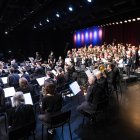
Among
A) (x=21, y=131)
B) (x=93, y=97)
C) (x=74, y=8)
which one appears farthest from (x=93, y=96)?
(x=74, y=8)

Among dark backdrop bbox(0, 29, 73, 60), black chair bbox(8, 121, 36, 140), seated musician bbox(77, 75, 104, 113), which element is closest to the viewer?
black chair bbox(8, 121, 36, 140)

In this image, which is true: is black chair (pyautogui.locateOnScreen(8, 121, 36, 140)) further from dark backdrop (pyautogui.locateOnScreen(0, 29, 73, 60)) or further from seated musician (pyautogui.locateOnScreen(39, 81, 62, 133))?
dark backdrop (pyautogui.locateOnScreen(0, 29, 73, 60))

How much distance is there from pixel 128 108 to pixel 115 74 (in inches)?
63.2

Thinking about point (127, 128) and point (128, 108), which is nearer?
point (127, 128)

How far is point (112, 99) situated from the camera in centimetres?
966

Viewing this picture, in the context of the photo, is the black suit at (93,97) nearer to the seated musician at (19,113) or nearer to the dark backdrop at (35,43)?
the seated musician at (19,113)

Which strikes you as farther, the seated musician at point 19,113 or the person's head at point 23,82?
the person's head at point 23,82

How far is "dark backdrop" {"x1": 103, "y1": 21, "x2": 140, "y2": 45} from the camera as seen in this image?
781 inches

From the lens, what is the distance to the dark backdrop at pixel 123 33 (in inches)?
781

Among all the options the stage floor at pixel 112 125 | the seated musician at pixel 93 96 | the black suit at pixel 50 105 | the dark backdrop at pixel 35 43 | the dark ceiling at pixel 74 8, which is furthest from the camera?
the dark backdrop at pixel 35 43

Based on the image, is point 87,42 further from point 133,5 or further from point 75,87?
point 75,87

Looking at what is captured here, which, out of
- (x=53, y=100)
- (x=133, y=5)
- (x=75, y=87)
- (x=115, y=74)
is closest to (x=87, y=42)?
(x=133, y=5)

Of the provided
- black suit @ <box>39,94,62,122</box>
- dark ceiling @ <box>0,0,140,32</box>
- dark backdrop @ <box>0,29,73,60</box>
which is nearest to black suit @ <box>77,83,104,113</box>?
black suit @ <box>39,94,62,122</box>

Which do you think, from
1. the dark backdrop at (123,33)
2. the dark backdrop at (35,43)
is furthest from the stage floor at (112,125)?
the dark backdrop at (35,43)
